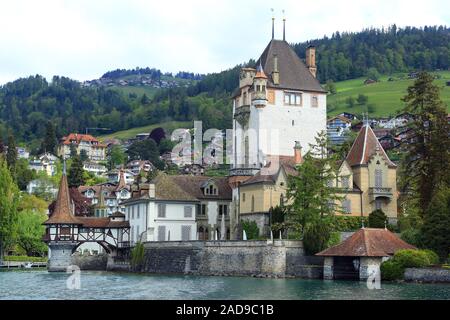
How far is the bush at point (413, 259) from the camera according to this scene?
5284 centimetres

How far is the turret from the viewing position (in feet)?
258

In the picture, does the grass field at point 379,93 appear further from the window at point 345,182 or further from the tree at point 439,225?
the tree at point 439,225

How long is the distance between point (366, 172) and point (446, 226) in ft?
56.3

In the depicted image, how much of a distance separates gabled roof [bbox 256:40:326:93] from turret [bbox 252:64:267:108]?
1722mm

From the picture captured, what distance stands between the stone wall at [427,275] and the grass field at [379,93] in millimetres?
103607

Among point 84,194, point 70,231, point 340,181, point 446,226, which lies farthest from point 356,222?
point 84,194

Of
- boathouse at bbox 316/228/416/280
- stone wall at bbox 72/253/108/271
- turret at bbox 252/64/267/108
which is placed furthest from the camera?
turret at bbox 252/64/267/108

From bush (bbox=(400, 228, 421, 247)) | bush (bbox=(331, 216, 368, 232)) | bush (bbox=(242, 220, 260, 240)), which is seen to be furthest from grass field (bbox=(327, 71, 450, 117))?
bush (bbox=(400, 228, 421, 247))

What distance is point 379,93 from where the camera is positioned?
171 meters

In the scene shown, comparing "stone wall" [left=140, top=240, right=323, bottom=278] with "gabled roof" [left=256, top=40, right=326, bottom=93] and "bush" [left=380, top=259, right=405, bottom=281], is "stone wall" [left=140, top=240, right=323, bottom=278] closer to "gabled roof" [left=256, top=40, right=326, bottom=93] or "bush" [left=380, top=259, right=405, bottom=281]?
"bush" [left=380, top=259, right=405, bottom=281]

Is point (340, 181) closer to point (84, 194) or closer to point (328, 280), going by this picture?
point (328, 280)

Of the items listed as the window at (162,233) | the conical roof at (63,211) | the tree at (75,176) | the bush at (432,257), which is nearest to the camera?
the bush at (432,257)

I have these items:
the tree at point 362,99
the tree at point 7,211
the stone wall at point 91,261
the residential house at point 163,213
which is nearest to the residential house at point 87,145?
the tree at point 362,99

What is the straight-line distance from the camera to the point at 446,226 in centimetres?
5553
